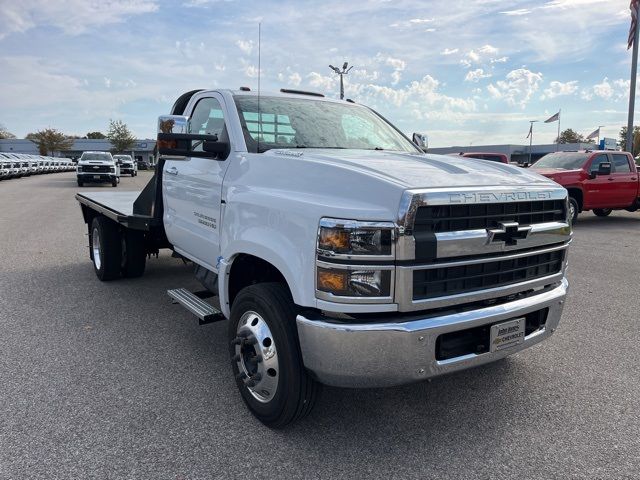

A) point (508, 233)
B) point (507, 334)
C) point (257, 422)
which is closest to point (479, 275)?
point (508, 233)

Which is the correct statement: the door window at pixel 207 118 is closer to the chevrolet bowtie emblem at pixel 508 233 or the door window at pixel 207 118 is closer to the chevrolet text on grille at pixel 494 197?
the chevrolet text on grille at pixel 494 197

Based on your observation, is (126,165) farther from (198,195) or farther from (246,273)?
(246,273)

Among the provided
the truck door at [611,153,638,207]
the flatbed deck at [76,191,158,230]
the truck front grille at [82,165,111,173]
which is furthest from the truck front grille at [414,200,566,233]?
the truck front grille at [82,165,111,173]

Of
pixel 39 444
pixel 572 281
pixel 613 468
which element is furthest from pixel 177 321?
pixel 572 281

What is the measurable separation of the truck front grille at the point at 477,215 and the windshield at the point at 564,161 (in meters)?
11.5

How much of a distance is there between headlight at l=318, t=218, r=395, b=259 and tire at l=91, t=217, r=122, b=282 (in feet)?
15.2

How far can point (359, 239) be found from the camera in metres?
2.59

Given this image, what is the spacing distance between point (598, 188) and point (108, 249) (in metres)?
11.9

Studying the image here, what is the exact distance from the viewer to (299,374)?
2840 millimetres

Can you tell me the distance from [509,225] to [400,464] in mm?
1408

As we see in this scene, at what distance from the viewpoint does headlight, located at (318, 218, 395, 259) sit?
2.57 metres

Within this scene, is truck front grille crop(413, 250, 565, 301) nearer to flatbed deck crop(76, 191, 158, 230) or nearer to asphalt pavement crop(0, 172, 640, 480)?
asphalt pavement crop(0, 172, 640, 480)

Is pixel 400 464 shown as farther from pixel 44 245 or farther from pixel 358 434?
pixel 44 245

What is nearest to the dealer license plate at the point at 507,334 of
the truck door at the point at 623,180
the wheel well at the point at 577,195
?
the wheel well at the point at 577,195
